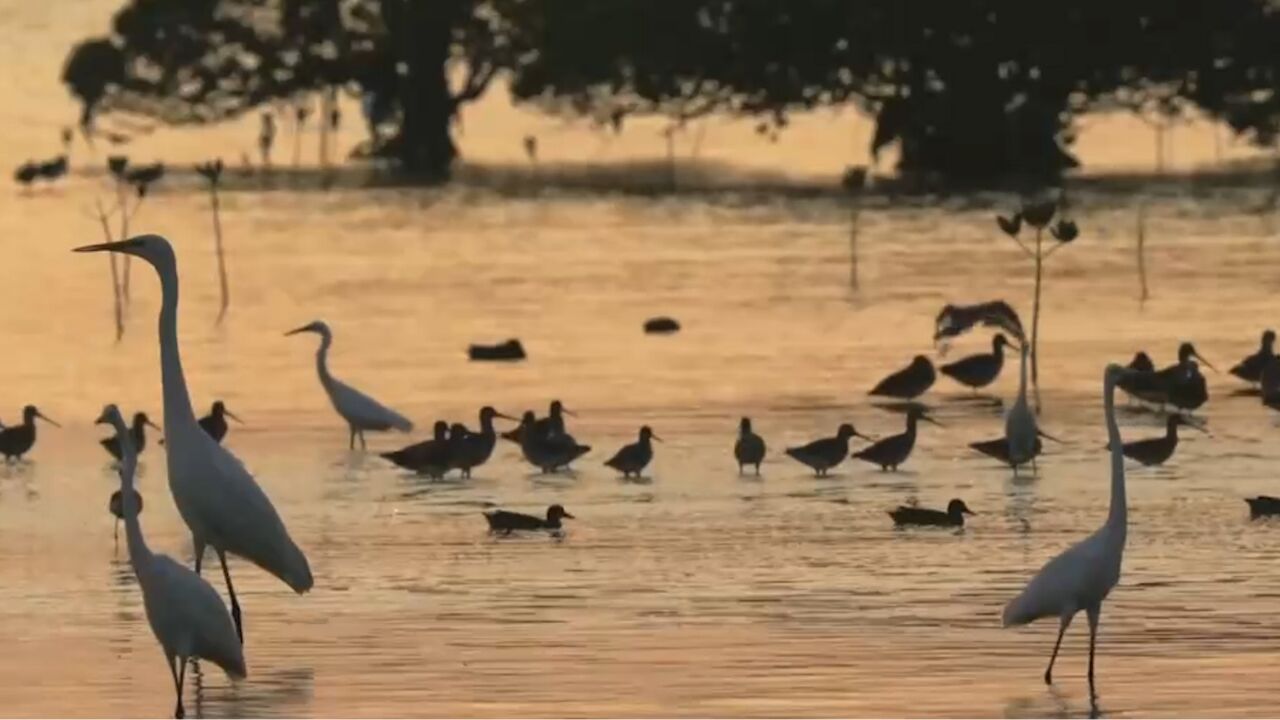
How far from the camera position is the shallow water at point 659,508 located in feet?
52.3

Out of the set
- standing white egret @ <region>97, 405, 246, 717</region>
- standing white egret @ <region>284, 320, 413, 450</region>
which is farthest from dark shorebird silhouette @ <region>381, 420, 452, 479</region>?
standing white egret @ <region>97, 405, 246, 717</region>

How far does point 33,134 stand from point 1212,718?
10002cm

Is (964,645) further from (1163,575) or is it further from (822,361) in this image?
(822,361)

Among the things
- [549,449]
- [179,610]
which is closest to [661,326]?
[549,449]

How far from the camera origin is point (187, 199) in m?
72.1

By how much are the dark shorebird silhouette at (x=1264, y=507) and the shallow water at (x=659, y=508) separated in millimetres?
166

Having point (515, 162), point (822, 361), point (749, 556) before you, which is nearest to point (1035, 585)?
point (749, 556)

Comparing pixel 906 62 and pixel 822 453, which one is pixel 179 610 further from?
pixel 906 62

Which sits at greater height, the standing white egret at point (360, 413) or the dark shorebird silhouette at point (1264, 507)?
the dark shorebird silhouette at point (1264, 507)

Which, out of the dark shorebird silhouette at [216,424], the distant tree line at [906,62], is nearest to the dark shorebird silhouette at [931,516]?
the dark shorebird silhouette at [216,424]

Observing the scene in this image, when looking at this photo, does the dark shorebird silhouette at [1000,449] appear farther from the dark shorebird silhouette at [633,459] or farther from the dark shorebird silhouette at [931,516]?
the dark shorebird silhouette at [931,516]

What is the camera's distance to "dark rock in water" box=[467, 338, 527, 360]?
1403 inches

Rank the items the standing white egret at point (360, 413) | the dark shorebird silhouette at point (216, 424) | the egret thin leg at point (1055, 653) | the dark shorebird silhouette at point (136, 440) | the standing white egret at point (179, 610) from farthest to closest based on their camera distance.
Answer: the standing white egret at point (360, 413) → the dark shorebird silhouette at point (216, 424) → the dark shorebird silhouette at point (136, 440) → the egret thin leg at point (1055, 653) → the standing white egret at point (179, 610)

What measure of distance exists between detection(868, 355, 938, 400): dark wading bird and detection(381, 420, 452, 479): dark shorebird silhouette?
645cm
